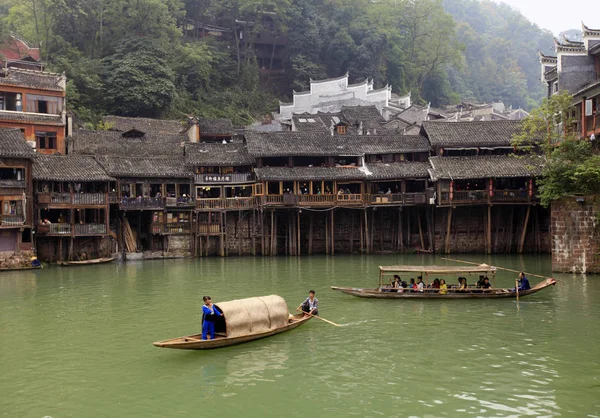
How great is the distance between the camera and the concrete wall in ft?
95.4

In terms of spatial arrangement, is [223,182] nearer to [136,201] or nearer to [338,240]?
[136,201]

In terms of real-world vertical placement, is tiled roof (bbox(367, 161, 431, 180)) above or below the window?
below

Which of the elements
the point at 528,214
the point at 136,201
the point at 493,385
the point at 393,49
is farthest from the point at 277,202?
the point at 393,49

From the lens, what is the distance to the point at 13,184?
36469 millimetres

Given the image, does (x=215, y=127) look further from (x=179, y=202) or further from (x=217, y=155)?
(x=179, y=202)

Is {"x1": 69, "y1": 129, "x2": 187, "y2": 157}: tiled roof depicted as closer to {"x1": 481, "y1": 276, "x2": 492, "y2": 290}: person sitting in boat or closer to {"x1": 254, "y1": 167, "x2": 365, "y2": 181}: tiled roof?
{"x1": 254, "y1": 167, "x2": 365, "y2": 181}: tiled roof

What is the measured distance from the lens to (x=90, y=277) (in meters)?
32.5

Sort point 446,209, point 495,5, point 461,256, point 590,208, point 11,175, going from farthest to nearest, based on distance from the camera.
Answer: point 495,5, point 446,209, point 461,256, point 11,175, point 590,208

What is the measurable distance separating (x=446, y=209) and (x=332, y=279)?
52.0 feet

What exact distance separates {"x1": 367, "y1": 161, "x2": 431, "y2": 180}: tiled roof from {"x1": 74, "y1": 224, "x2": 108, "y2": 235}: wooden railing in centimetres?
1832

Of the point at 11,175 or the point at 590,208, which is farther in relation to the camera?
the point at 11,175

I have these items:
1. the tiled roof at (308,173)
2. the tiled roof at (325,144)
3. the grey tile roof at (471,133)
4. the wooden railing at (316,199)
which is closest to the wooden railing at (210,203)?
the tiled roof at (308,173)

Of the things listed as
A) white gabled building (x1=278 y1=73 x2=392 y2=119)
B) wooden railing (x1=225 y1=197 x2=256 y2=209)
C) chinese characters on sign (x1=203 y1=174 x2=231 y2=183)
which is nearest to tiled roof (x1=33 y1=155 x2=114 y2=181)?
chinese characters on sign (x1=203 y1=174 x2=231 y2=183)

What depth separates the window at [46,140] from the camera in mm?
45406
